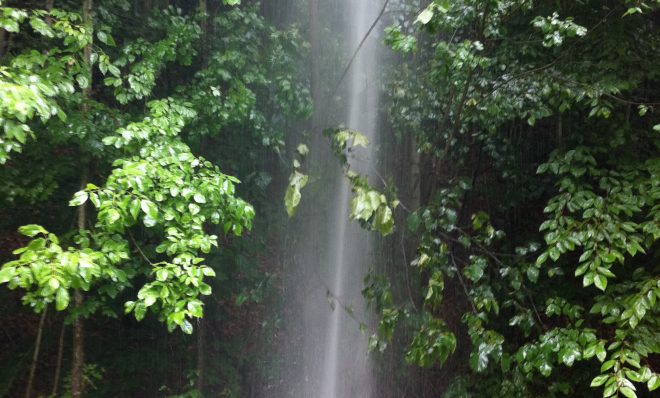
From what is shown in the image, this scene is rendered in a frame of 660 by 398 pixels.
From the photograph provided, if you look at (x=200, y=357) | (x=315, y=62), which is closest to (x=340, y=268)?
(x=200, y=357)

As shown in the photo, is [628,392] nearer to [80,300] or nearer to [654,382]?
[654,382]

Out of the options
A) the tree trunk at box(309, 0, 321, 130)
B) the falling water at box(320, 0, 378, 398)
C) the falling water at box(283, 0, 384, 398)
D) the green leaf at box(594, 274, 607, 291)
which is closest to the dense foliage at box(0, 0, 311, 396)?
the tree trunk at box(309, 0, 321, 130)

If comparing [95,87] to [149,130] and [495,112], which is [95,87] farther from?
[495,112]

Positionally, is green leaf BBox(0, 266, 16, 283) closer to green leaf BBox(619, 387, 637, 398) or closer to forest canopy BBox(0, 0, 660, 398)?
forest canopy BBox(0, 0, 660, 398)

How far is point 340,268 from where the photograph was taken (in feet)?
19.7

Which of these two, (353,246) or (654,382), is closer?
(654,382)

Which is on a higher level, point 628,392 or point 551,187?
point 551,187

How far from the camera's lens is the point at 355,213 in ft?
12.3

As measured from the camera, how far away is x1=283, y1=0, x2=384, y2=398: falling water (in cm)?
586

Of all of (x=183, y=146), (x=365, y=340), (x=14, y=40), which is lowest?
(x=365, y=340)

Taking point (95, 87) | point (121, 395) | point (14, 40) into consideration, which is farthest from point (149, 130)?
point (121, 395)

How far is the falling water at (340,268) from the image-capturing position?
586 centimetres

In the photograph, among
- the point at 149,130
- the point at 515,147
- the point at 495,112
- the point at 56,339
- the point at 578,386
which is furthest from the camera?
the point at 56,339

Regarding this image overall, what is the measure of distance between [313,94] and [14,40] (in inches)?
107
